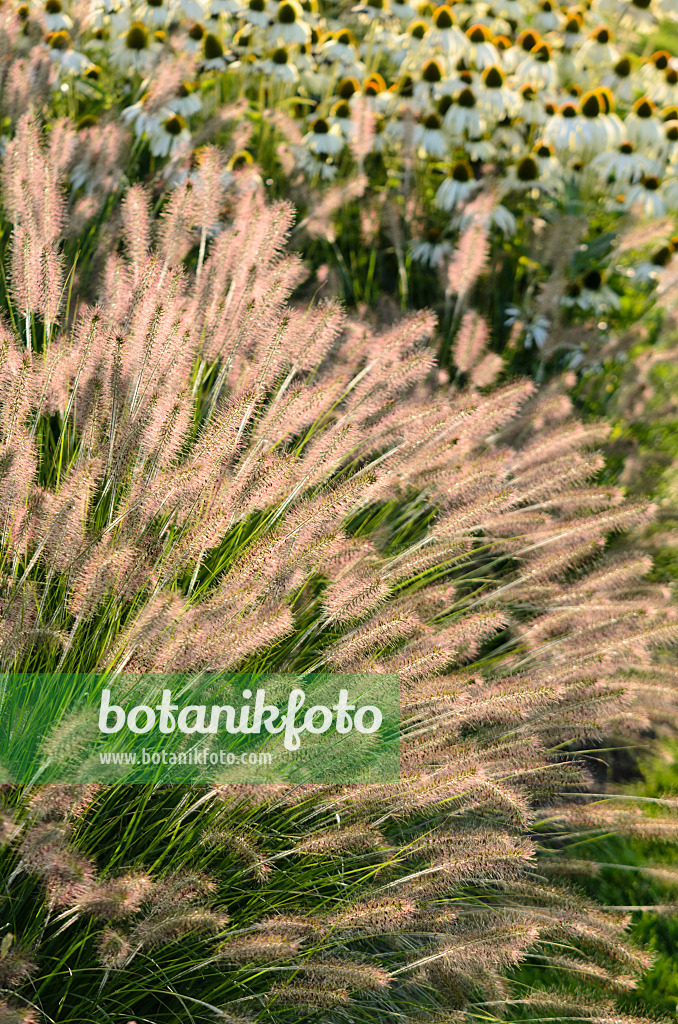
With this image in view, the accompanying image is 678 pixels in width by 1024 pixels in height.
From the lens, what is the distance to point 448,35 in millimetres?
4797

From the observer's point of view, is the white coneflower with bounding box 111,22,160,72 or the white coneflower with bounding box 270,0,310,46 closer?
the white coneflower with bounding box 111,22,160,72

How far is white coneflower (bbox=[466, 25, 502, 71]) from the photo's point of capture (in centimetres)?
475

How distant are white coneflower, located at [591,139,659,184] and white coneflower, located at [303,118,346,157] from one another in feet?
4.15

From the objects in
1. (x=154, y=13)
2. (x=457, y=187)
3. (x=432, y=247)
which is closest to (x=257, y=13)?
(x=154, y=13)

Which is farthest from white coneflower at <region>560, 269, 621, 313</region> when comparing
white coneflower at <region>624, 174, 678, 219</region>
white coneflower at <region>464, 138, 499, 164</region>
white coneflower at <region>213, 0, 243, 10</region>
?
white coneflower at <region>213, 0, 243, 10</region>

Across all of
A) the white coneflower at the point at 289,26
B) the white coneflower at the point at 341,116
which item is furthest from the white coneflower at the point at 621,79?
the white coneflower at the point at 289,26

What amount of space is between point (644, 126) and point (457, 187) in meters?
1.10

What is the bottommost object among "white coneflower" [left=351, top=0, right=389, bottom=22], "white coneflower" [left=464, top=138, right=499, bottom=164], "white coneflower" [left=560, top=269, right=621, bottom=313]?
"white coneflower" [left=560, top=269, right=621, bottom=313]

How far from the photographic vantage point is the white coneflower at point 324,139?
436 centimetres

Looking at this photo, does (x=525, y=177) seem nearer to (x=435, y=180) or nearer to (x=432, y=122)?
(x=432, y=122)

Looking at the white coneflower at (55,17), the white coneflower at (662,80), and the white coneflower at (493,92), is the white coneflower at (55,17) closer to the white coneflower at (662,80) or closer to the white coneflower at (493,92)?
the white coneflower at (493,92)

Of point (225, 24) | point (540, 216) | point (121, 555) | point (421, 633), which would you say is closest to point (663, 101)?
point (540, 216)

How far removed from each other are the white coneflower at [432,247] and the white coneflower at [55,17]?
1944mm

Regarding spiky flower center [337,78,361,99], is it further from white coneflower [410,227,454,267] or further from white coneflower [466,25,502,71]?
white coneflower [410,227,454,267]
